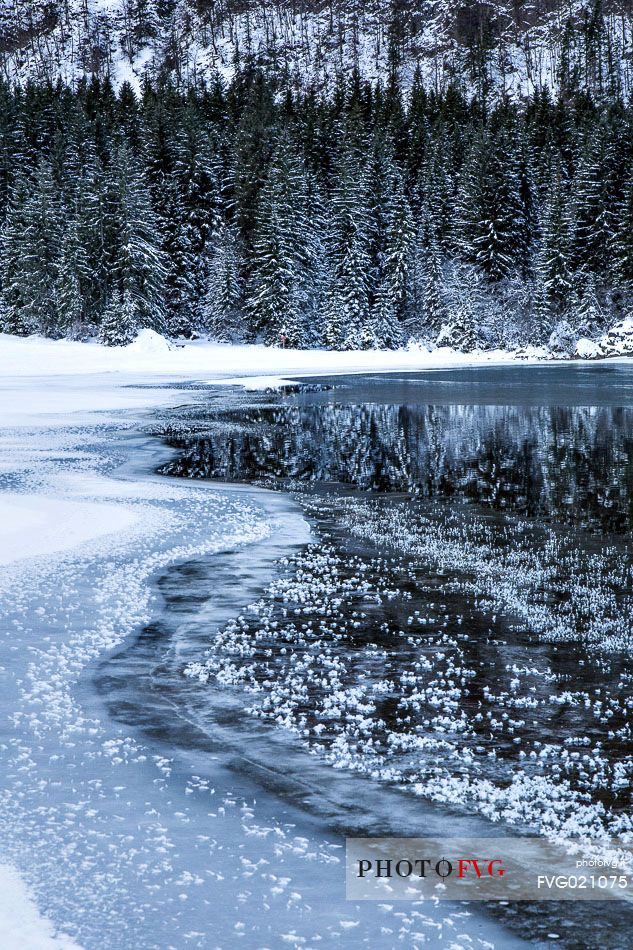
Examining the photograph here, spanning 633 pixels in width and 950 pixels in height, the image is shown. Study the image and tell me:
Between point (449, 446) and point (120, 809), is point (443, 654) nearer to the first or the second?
point (120, 809)

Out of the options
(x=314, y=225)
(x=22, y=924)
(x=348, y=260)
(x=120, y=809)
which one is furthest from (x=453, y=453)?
(x=314, y=225)

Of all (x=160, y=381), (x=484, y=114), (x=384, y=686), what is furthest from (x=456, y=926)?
(x=484, y=114)

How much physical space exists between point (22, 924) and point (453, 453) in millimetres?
17544

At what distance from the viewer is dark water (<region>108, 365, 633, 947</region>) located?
592cm

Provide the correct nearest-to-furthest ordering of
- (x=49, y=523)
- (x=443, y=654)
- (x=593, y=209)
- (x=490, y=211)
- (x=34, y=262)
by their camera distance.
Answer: (x=443, y=654), (x=49, y=523), (x=34, y=262), (x=593, y=209), (x=490, y=211)

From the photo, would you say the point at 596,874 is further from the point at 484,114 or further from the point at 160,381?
the point at 484,114

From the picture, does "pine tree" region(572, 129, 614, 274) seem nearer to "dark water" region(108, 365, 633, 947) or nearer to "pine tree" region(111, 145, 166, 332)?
"pine tree" region(111, 145, 166, 332)

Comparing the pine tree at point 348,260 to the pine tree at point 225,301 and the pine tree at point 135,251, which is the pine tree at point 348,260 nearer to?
the pine tree at point 225,301

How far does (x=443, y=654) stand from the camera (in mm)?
8492

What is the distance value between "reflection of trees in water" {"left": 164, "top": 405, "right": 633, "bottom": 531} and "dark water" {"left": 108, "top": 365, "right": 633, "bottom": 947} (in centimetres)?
12

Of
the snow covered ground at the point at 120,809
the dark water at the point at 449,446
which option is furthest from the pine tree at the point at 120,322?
A: the snow covered ground at the point at 120,809

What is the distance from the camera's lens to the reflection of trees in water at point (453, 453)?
16.4m

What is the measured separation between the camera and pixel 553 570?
11305mm

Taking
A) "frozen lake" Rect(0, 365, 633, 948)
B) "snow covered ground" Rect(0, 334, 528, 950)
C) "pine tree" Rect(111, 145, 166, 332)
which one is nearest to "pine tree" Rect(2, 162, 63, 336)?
"pine tree" Rect(111, 145, 166, 332)
